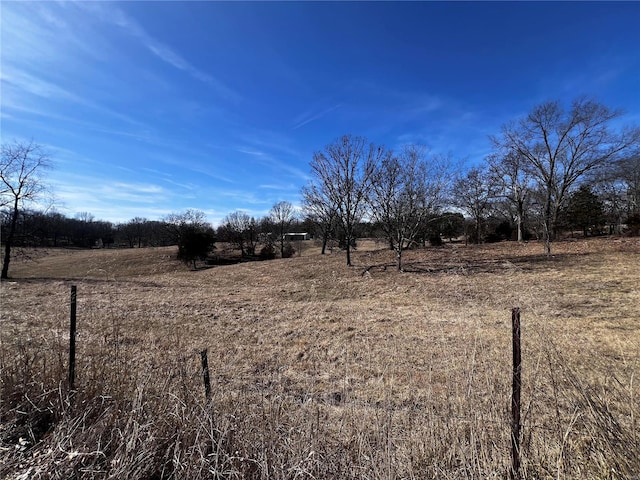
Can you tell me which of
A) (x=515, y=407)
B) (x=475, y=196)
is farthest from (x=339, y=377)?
(x=475, y=196)

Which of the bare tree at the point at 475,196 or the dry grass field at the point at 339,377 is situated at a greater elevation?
the bare tree at the point at 475,196

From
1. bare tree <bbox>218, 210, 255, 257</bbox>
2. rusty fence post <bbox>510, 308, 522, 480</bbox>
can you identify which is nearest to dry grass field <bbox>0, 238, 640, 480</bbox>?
rusty fence post <bbox>510, 308, 522, 480</bbox>

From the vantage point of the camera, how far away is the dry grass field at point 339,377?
229 cm

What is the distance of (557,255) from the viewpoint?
18.3 metres

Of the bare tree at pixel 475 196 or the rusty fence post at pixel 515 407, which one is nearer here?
the rusty fence post at pixel 515 407

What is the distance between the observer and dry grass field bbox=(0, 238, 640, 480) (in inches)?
90.1

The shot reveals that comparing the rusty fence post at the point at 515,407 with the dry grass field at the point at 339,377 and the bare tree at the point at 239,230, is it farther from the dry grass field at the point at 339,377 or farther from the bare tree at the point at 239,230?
the bare tree at the point at 239,230

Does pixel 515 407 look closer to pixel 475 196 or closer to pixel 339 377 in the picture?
pixel 339 377

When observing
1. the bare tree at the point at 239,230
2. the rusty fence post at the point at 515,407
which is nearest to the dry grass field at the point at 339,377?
the rusty fence post at the point at 515,407

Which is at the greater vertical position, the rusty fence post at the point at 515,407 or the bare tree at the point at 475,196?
the bare tree at the point at 475,196

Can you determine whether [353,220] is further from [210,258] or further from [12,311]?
[210,258]

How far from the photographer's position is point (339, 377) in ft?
19.4

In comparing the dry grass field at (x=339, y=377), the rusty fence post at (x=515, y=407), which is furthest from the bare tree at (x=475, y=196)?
the rusty fence post at (x=515, y=407)

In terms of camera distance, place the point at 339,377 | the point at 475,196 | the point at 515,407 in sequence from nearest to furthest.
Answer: the point at 515,407 < the point at 339,377 < the point at 475,196
